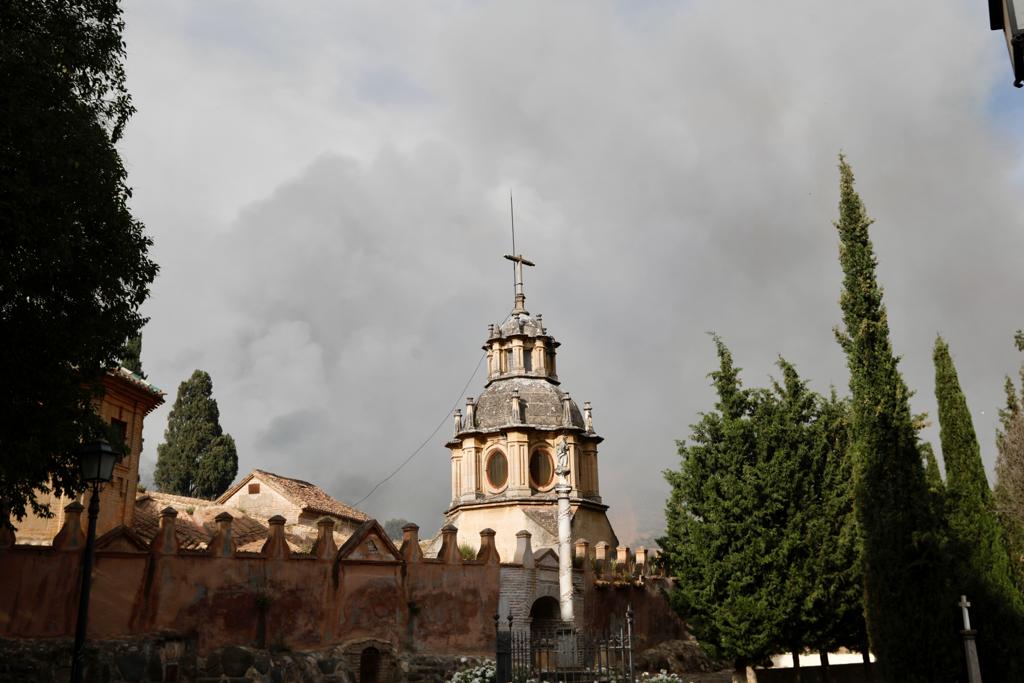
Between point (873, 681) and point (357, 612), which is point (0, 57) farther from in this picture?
point (873, 681)

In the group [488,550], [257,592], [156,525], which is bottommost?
[257,592]

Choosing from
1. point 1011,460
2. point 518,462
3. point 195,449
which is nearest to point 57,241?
point 518,462

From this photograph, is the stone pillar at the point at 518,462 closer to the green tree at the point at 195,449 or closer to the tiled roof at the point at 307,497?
the tiled roof at the point at 307,497

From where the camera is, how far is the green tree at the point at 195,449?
4853cm

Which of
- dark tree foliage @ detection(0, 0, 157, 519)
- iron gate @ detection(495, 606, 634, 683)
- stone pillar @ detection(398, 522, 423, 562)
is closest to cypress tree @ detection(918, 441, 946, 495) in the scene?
iron gate @ detection(495, 606, 634, 683)

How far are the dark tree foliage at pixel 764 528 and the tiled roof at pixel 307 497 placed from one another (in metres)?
14.8

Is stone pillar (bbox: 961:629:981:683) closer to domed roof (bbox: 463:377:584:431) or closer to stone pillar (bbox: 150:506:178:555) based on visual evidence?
stone pillar (bbox: 150:506:178:555)

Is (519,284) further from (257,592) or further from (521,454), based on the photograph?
(257,592)

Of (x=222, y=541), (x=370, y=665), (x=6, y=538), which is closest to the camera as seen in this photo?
(x=6, y=538)

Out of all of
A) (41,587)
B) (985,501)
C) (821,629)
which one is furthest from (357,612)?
(985,501)

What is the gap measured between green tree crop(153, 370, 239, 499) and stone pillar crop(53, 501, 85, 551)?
2904 cm

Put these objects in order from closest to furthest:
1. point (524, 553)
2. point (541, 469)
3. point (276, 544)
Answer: point (276, 544) < point (524, 553) < point (541, 469)

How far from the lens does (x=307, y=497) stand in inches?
1398

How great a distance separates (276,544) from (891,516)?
14.9 metres
